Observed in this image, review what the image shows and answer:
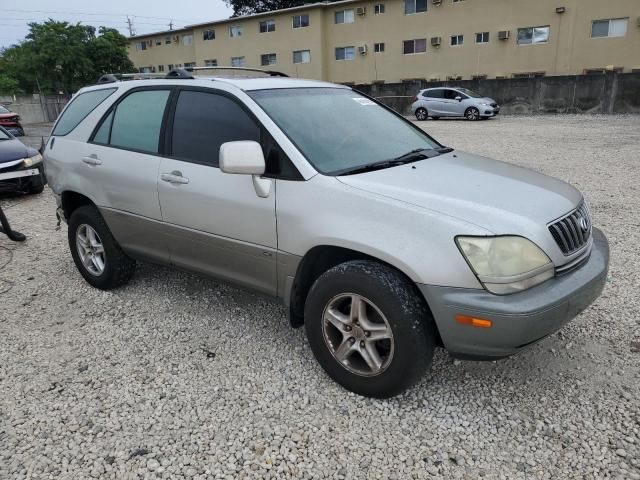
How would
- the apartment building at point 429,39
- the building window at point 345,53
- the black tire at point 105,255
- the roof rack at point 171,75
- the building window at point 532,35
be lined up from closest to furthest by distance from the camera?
the roof rack at point 171,75 → the black tire at point 105,255 → the apartment building at point 429,39 → the building window at point 532,35 → the building window at point 345,53

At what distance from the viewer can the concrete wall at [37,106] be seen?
35.0 meters

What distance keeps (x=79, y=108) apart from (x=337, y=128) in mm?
2603

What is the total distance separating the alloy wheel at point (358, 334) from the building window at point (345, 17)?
33.7 metres

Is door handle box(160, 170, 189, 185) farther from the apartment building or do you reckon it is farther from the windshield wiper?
the apartment building

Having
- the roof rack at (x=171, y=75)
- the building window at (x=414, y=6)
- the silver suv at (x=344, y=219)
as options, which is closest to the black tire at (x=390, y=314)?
the silver suv at (x=344, y=219)

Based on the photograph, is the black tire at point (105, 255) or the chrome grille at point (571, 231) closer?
the chrome grille at point (571, 231)

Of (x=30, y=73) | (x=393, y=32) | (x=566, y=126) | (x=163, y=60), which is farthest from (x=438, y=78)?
(x=30, y=73)

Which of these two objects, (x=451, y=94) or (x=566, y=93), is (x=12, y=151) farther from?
(x=566, y=93)

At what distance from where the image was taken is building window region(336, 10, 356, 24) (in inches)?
1304

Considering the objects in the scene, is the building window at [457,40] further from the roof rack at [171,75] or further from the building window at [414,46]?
the roof rack at [171,75]

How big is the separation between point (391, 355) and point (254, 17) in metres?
38.2

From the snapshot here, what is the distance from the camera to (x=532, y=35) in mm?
27391

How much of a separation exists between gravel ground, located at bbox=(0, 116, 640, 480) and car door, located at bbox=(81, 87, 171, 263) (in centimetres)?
62

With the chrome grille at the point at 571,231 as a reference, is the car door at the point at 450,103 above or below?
below
